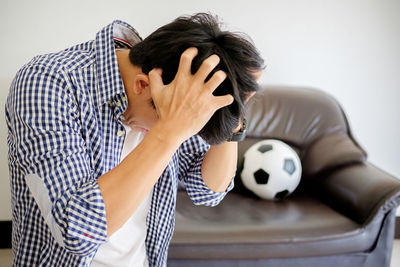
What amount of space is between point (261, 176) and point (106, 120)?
1354mm

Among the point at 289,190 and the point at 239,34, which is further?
the point at 289,190

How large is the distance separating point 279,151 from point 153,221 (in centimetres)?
122

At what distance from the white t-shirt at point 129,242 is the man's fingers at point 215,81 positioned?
30 cm

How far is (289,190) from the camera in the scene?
2.11m

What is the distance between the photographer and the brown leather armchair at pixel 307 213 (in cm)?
172

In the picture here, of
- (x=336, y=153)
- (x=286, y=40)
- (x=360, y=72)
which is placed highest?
(x=286, y=40)

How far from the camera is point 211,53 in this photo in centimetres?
79

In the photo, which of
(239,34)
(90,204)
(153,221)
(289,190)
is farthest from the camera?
(289,190)

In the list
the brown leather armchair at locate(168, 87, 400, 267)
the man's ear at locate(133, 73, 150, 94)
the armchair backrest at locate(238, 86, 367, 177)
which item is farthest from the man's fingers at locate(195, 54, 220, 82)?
the armchair backrest at locate(238, 86, 367, 177)

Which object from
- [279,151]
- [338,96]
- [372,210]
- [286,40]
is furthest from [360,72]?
[372,210]

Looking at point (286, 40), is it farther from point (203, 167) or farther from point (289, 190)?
point (203, 167)

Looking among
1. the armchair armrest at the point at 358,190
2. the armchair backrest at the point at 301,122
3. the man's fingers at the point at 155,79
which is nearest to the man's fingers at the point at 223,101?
the man's fingers at the point at 155,79

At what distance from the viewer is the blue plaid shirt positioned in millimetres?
711

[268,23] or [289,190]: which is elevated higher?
[268,23]
